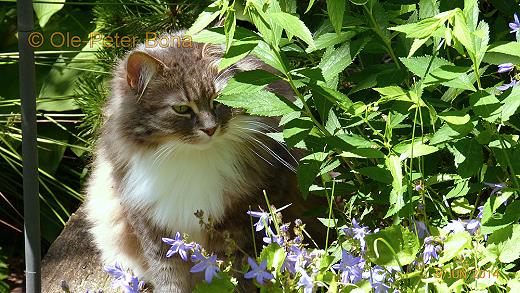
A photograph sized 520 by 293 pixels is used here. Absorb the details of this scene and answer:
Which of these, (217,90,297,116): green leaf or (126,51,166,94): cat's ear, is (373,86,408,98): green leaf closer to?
(217,90,297,116): green leaf

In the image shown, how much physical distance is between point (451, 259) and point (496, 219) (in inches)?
6.1

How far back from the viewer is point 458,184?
1846 mm

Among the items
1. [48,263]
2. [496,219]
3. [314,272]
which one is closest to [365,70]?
[496,219]

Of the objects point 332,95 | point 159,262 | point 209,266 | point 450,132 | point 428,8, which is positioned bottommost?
point 159,262

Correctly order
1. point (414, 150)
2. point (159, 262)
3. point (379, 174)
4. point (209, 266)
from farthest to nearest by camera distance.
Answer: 1. point (159, 262)
2. point (379, 174)
3. point (414, 150)
4. point (209, 266)

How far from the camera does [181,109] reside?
7.27 feet

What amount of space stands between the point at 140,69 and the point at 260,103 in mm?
590

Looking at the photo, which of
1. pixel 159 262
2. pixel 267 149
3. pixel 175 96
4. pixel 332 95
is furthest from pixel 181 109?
pixel 332 95

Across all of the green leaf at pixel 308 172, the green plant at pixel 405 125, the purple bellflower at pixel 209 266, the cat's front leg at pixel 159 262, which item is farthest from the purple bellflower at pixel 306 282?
the cat's front leg at pixel 159 262

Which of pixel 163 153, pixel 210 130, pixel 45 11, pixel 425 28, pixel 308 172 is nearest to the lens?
pixel 425 28

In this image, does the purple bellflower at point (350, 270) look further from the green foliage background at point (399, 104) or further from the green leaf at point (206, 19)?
the green leaf at point (206, 19)

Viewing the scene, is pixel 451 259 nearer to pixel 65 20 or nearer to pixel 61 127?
pixel 61 127

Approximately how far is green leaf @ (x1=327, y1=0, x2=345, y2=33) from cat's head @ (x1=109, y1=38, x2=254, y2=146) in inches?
24.5

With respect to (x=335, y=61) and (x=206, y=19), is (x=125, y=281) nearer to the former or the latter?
(x=206, y=19)
